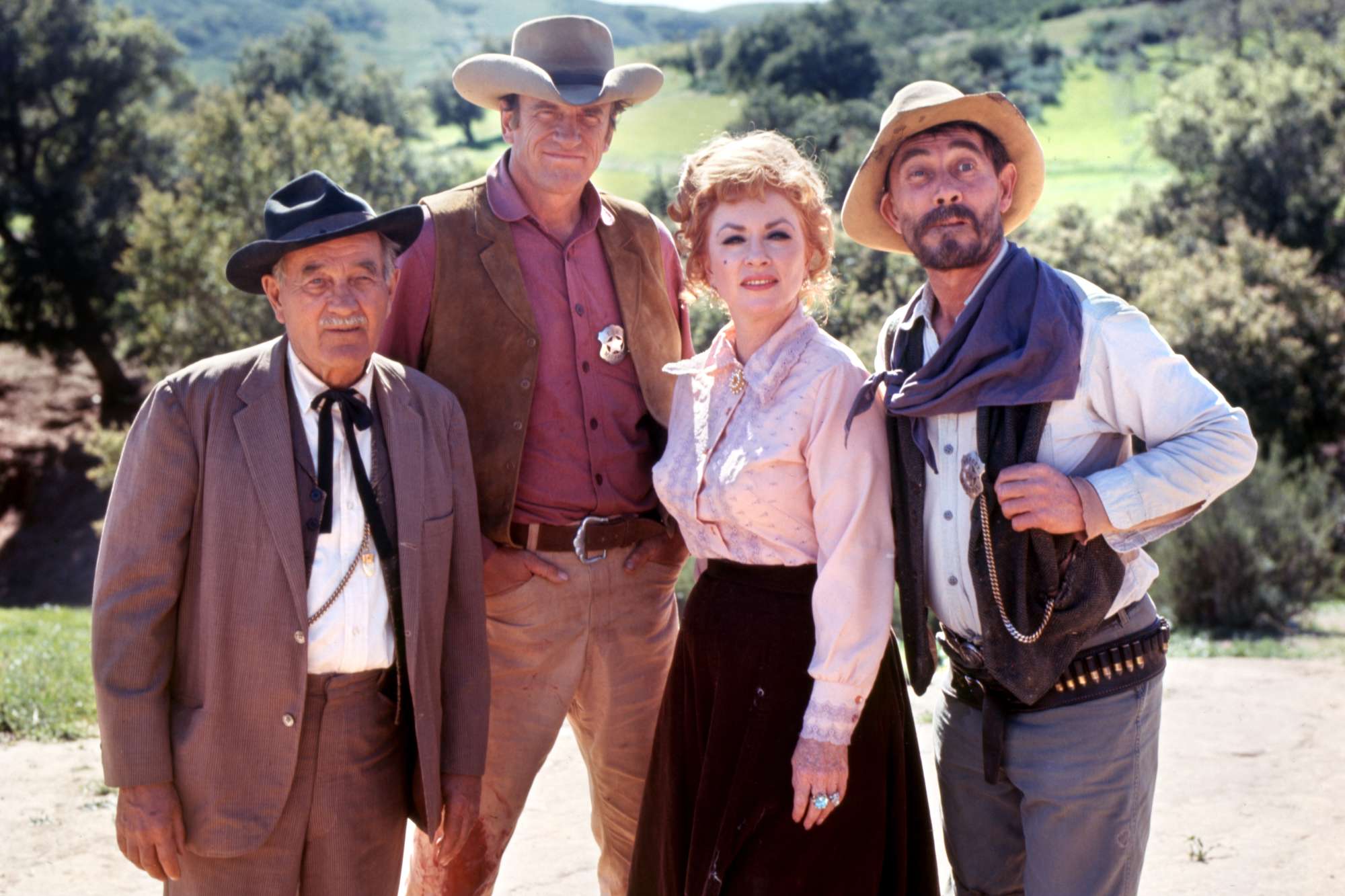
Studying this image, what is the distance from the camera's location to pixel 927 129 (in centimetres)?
312

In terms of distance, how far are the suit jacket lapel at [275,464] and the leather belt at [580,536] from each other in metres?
0.91

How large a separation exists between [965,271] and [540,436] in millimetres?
1327

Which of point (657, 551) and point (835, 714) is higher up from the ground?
point (657, 551)

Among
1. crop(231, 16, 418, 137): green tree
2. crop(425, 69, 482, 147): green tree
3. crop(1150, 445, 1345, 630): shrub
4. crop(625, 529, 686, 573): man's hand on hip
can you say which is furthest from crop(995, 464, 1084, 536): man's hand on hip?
crop(425, 69, 482, 147): green tree

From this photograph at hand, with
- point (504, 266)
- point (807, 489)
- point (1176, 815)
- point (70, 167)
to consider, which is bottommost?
point (1176, 815)

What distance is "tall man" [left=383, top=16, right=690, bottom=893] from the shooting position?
364 centimetres

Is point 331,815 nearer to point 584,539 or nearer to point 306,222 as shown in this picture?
point 584,539

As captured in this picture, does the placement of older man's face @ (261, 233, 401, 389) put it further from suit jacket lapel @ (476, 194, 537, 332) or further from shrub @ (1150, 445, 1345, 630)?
shrub @ (1150, 445, 1345, 630)

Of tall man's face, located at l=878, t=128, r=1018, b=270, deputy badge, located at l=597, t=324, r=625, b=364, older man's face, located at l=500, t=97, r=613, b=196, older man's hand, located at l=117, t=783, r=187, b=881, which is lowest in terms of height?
older man's hand, located at l=117, t=783, r=187, b=881

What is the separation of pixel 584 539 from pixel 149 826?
1.38 metres

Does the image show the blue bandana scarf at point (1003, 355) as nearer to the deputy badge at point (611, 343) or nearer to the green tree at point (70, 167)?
the deputy badge at point (611, 343)

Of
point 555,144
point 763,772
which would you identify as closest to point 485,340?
point 555,144

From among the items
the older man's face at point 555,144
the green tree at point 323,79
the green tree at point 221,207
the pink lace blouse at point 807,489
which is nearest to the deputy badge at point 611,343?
the older man's face at point 555,144

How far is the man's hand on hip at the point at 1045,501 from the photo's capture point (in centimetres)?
273
